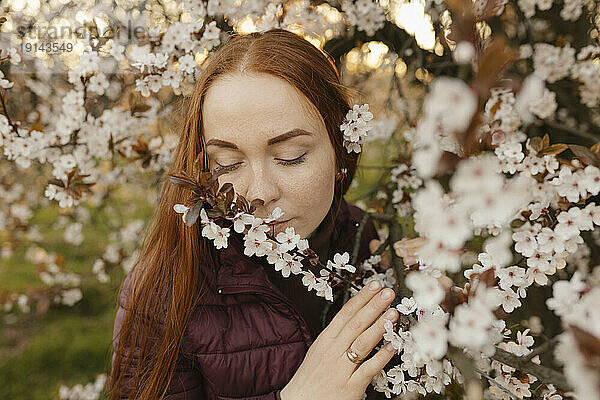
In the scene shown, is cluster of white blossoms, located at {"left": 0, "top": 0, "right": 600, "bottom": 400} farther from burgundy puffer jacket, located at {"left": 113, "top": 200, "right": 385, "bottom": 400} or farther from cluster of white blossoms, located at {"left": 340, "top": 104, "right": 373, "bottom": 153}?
burgundy puffer jacket, located at {"left": 113, "top": 200, "right": 385, "bottom": 400}

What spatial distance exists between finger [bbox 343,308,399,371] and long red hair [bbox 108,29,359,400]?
1.40 feet

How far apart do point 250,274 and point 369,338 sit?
0.36 metres

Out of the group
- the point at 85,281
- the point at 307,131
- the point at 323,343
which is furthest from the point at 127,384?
the point at 85,281

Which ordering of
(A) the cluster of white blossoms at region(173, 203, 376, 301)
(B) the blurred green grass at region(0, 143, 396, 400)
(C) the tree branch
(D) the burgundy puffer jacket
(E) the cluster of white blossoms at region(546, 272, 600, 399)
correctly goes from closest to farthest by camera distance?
1. (E) the cluster of white blossoms at region(546, 272, 600, 399)
2. (C) the tree branch
3. (A) the cluster of white blossoms at region(173, 203, 376, 301)
4. (D) the burgundy puffer jacket
5. (B) the blurred green grass at region(0, 143, 396, 400)

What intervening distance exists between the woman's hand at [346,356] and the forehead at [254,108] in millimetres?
424

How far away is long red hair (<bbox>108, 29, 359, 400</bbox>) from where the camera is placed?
121 cm

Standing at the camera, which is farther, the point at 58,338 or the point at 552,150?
the point at 58,338

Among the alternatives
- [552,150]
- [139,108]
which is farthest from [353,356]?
[139,108]

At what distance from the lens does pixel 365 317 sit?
3.66 ft

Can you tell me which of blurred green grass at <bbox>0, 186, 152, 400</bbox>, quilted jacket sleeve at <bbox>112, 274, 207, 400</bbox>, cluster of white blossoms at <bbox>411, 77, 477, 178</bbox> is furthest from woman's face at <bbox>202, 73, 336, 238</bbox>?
blurred green grass at <bbox>0, 186, 152, 400</bbox>

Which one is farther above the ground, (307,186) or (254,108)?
(254,108)

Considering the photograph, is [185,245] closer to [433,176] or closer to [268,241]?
[268,241]

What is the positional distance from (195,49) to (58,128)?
0.61 m

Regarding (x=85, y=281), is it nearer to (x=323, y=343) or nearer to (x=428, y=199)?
(x=323, y=343)
